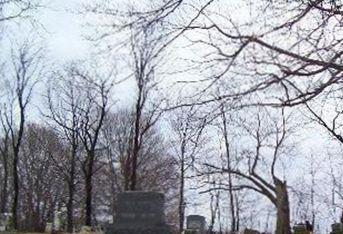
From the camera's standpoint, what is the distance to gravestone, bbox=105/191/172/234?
70.8 ft

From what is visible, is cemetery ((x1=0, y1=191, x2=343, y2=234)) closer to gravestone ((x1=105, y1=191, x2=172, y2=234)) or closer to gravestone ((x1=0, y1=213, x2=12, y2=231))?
gravestone ((x1=105, y1=191, x2=172, y2=234))

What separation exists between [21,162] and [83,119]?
22.5 m

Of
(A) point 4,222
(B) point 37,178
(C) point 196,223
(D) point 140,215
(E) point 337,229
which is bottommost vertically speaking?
(D) point 140,215

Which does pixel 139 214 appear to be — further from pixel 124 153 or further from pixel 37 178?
pixel 37 178

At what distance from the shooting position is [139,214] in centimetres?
2220

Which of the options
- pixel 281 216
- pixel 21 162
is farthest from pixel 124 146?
pixel 281 216

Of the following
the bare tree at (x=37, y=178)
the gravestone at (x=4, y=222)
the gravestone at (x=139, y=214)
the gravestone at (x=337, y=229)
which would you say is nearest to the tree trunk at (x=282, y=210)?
the gravestone at (x=337, y=229)

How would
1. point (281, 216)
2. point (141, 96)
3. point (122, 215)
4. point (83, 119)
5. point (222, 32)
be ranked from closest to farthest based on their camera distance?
point (222, 32), point (122, 215), point (281, 216), point (141, 96), point (83, 119)

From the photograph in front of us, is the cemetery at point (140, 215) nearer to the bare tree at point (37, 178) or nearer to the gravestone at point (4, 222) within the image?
the gravestone at point (4, 222)

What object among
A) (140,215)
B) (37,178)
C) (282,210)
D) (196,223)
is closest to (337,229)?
(282,210)

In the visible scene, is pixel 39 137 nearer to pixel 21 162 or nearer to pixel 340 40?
pixel 21 162

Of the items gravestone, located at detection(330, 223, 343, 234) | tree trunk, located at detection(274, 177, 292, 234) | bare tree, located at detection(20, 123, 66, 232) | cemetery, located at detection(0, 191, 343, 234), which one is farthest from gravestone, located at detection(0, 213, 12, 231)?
bare tree, located at detection(20, 123, 66, 232)

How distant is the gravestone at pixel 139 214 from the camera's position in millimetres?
21583

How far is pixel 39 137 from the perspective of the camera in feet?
193
